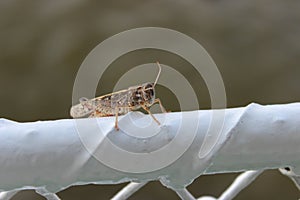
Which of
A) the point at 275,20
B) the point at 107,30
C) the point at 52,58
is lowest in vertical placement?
the point at 52,58

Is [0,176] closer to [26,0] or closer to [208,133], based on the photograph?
[208,133]

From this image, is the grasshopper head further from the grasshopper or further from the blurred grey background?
the blurred grey background

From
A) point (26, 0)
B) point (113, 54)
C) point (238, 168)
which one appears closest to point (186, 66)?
point (113, 54)

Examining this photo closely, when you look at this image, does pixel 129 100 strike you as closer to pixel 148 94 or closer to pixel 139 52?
pixel 148 94

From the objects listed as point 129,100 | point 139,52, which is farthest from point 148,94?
point 139,52

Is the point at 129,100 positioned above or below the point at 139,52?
below

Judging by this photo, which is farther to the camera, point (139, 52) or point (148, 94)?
point (139, 52)

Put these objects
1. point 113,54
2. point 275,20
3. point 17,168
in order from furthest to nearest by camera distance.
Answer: point 275,20
point 113,54
point 17,168

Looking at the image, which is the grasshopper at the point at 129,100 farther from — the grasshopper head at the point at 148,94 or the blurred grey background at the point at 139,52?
the blurred grey background at the point at 139,52
